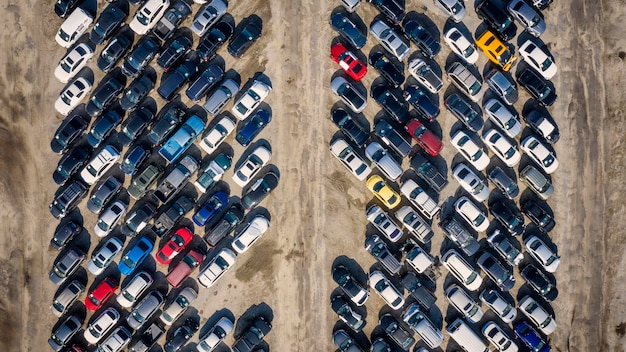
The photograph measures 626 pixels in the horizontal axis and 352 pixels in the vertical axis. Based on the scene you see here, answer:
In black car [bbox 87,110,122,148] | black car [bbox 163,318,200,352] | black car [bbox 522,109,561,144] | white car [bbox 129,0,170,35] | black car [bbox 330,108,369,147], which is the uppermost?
black car [bbox 522,109,561,144]

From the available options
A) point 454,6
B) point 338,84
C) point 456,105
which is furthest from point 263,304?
point 454,6

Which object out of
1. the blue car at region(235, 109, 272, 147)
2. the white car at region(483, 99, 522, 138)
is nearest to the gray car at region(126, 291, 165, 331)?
the blue car at region(235, 109, 272, 147)

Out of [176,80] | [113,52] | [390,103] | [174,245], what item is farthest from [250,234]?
[113,52]

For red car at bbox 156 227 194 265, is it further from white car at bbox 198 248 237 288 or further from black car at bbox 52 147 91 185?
black car at bbox 52 147 91 185

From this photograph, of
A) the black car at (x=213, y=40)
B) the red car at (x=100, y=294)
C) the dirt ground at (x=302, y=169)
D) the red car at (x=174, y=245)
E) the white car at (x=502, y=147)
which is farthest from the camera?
the dirt ground at (x=302, y=169)

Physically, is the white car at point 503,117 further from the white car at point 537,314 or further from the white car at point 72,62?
the white car at point 72,62

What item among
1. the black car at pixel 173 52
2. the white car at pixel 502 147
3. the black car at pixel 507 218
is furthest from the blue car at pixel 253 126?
the black car at pixel 507 218
